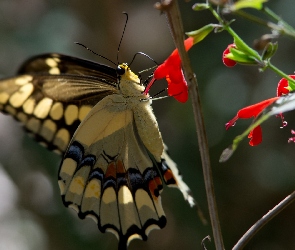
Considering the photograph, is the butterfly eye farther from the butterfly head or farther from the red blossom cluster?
the red blossom cluster

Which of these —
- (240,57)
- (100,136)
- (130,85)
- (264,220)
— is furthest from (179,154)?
(264,220)

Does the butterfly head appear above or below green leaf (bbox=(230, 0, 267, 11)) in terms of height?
below

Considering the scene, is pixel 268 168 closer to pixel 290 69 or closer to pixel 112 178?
pixel 290 69

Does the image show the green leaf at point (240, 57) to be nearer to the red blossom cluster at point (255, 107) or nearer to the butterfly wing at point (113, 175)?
the red blossom cluster at point (255, 107)

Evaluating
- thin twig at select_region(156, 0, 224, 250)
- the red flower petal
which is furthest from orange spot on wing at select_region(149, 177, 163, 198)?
thin twig at select_region(156, 0, 224, 250)

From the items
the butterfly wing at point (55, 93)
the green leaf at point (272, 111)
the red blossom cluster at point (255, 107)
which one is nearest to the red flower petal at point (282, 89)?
the red blossom cluster at point (255, 107)

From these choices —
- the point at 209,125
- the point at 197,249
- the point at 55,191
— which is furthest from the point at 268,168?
the point at 55,191
